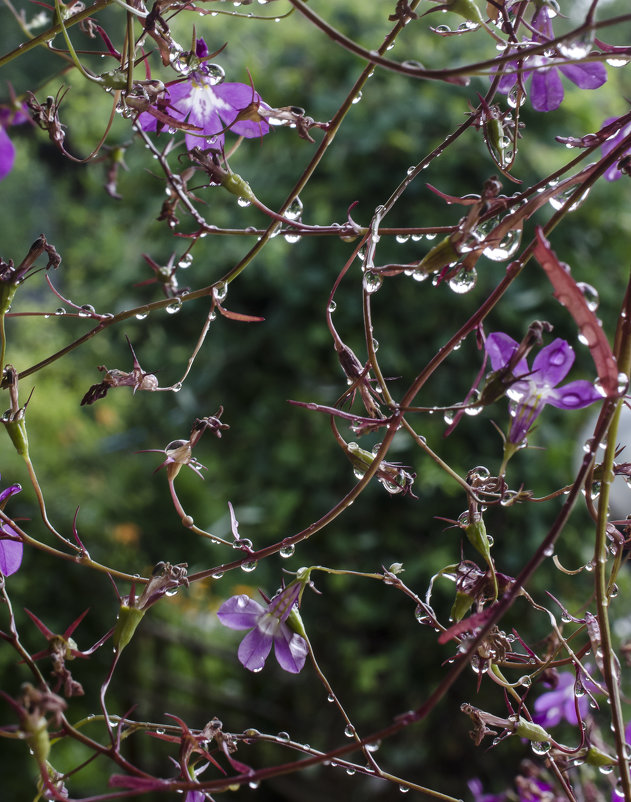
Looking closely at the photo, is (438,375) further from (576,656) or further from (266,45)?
(576,656)

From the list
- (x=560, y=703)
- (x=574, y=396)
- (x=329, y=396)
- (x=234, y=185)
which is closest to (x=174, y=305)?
(x=234, y=185)

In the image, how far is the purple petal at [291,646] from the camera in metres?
0.31

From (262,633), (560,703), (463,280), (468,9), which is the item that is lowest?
(560,703)

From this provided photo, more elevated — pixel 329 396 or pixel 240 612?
pixel 329 396

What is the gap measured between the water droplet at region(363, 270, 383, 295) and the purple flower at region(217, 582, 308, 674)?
0.42 ft

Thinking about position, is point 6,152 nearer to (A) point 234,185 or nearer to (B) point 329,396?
(A) point 234,185

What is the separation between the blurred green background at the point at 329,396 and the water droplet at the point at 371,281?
2.55 feet

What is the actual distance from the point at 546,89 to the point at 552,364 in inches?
4.3

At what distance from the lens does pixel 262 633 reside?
0.31m

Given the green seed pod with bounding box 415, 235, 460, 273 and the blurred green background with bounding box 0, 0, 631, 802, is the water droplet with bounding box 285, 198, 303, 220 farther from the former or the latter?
the blurred green background with bounding box 0, 0, 631, 802

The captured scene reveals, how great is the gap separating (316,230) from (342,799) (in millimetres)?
1378

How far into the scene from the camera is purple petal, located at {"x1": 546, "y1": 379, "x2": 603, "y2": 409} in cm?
26

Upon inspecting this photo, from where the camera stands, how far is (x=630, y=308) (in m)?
0.23

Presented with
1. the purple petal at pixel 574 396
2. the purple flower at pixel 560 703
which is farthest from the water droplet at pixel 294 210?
the purple flower at pixel 560 703
